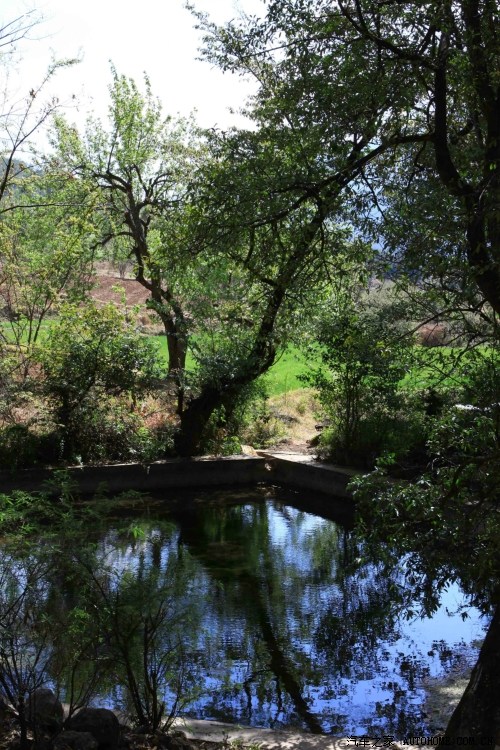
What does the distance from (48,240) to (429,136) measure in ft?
47.5

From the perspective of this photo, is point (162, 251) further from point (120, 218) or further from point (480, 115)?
point (120, 218)

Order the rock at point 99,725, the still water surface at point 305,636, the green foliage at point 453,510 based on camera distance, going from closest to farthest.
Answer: the rock at point 99,725 < the green foliage at point 453,510 < the still water surface at point 305,636

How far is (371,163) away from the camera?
8.16 m

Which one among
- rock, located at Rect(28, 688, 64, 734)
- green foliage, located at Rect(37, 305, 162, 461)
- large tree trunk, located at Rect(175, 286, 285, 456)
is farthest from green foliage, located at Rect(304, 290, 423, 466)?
rock, located at Rect(28, 688, 64, 734)

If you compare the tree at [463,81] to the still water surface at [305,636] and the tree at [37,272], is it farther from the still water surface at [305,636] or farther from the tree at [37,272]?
the tree at [37,272]

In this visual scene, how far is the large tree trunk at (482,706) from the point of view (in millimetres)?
4195

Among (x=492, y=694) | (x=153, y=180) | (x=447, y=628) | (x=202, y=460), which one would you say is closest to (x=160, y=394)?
(x=202, y=460)

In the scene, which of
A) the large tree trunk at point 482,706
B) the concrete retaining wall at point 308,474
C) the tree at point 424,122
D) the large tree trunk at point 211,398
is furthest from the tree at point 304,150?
the large tree trunk at point 211,398

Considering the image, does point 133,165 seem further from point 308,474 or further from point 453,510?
point 453,510

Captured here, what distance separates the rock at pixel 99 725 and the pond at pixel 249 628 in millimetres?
272

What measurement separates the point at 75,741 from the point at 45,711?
384mm

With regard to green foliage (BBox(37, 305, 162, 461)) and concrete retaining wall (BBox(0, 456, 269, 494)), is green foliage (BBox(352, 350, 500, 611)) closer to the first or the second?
concrete retaining wall (BBox(0, 456, 269, 494))

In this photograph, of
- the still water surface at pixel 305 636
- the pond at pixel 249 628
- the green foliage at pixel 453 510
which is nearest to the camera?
the pond at pixel 249 628

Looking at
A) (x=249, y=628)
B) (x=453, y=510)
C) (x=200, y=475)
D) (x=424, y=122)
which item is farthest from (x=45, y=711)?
(x=200, y=475)
